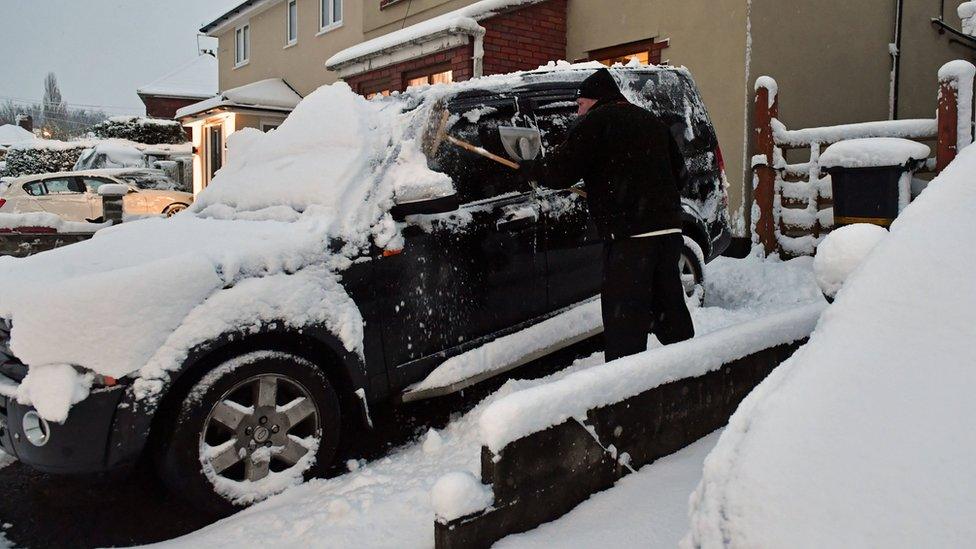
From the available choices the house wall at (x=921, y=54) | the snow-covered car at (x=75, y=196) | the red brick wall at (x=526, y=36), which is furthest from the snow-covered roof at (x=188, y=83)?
the house wall at (x=921, y=54)

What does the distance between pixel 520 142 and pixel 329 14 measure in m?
16.6

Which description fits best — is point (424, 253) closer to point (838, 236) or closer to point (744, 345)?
point (744, 345)

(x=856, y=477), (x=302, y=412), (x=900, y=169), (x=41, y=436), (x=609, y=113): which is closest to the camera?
(x=856, y=477)

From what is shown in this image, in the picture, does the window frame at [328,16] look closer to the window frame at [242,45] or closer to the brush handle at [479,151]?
the window frame at [242,45]

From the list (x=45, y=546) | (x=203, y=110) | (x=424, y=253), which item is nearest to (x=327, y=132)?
(x=424, y=253)

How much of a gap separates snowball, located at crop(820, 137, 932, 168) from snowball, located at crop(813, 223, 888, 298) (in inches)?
154

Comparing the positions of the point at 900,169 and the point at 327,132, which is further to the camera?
the point at 900,169

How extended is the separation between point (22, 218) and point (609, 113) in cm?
896

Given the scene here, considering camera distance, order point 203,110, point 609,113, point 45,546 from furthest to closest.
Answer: point 203,110 → point 609,113 → point 45,546

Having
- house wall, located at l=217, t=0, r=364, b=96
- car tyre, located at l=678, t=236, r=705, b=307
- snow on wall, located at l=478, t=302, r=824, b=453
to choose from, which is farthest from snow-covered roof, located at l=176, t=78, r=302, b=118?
snow on wall, located at l=478, t=302, r=824, b=453

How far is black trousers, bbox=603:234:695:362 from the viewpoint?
372 cm

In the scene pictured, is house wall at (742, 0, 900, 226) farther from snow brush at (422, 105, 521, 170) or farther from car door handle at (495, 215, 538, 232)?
snow brush at (422, 105, 521, 170)

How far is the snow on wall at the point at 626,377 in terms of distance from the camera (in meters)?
2.63

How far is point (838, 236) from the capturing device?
8.32 feet
